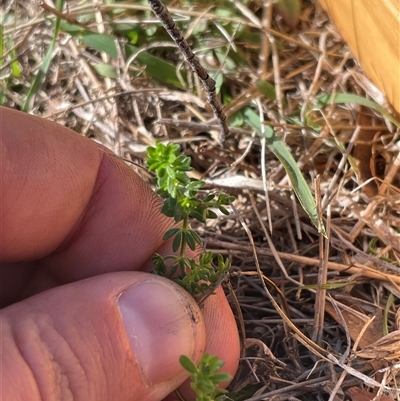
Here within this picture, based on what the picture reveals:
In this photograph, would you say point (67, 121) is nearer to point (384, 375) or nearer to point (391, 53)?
point (391, 53)

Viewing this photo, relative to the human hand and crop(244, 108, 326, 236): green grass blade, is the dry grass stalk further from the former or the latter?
the human hand

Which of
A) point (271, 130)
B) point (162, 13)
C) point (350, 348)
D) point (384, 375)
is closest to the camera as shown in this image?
point (162, 13)

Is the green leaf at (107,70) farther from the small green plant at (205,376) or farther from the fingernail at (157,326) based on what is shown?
the small green plant at (205,376)

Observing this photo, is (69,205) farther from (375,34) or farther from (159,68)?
(375,34)

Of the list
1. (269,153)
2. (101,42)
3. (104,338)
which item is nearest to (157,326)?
(104,338)

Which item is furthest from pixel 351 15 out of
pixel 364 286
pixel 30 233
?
pixel 30 233

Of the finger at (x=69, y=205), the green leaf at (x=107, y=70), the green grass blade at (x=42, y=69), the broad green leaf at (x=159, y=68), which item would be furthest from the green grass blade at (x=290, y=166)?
the green grass blade at (x=42, y=69)
